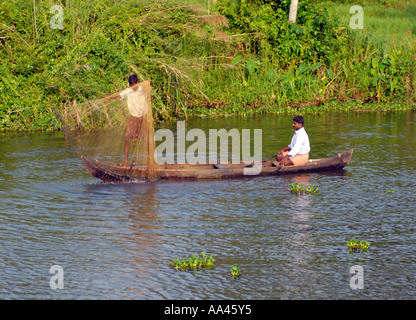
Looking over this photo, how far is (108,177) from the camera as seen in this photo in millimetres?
12469

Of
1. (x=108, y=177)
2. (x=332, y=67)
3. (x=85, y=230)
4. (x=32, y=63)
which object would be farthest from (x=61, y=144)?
(x=332, y=67)

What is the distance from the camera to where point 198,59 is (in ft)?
71.2

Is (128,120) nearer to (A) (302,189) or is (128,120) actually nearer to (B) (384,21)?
(A) (302,189)

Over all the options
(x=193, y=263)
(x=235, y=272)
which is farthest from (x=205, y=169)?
(x=235, y=272)

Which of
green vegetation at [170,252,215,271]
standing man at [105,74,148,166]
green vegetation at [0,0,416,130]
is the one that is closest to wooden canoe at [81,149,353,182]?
standing man at [105,74,148,166]

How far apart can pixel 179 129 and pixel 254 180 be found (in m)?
7.11

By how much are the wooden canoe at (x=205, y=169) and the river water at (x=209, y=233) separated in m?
0.18

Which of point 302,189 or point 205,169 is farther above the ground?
point 205,169

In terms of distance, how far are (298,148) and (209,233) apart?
4.45m

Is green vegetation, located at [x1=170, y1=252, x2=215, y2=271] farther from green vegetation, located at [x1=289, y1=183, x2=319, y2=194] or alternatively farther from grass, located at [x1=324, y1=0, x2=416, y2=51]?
grass, located at [x1=324, y1=0, x2=416, y2=51]

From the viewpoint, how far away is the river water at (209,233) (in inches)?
286

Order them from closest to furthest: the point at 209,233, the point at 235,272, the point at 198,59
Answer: the point at 235,272, the point at 209,233, the point at 198,59

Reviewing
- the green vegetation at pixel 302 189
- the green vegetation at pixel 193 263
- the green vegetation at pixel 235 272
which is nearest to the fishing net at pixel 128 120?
the green vegetation at pixel 302 189
